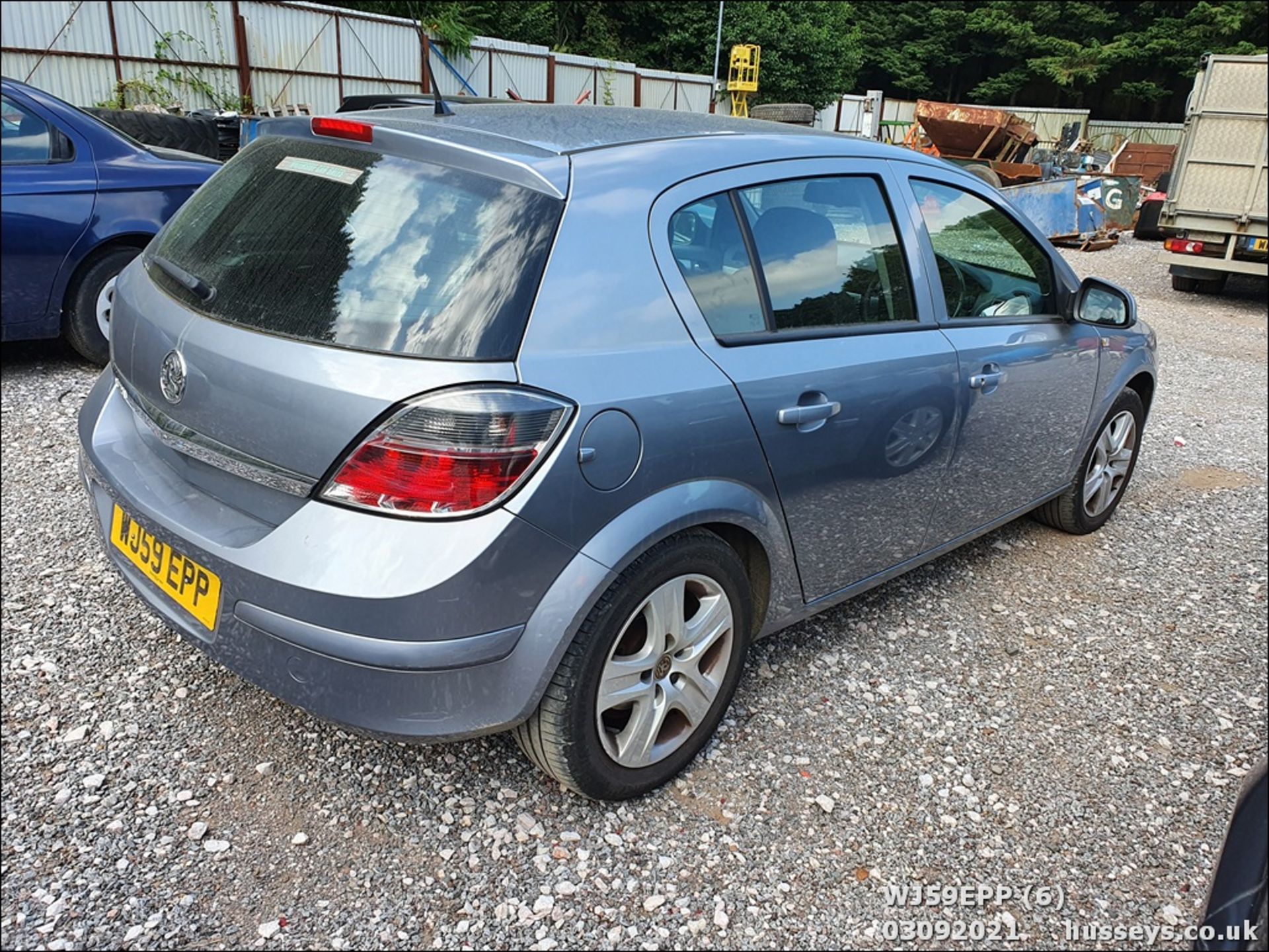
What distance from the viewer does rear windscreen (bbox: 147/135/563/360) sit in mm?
2109

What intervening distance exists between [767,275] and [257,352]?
4.35 ft

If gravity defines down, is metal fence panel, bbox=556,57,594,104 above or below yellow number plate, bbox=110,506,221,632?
above

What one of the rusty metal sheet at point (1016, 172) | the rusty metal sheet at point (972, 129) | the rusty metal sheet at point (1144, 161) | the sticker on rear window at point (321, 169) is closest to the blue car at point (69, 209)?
the sticker on rear window at point (321, 169)

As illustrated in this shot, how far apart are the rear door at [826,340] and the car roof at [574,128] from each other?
0.16 metres

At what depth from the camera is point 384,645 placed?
2.05m

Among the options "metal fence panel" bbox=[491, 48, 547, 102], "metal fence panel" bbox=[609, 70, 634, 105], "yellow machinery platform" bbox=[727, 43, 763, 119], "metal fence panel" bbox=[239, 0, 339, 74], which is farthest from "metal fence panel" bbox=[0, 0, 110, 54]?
"yellow machinery platform" bbox=[727, 43, 763, 119]

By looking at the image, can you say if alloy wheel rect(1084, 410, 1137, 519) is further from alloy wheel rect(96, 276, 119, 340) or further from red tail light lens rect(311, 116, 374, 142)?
alloy wheel rect(96, 276, 119, 340)

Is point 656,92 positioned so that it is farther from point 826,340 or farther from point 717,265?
point 717,265

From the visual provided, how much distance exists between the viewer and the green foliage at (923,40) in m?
34.5

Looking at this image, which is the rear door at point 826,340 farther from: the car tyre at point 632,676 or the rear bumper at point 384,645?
the rear bumper at point 384,645

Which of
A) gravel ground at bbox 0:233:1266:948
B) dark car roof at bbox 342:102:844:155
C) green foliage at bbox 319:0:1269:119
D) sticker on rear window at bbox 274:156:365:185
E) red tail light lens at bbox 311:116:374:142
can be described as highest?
green foliage at bbox 319:0:1269:119

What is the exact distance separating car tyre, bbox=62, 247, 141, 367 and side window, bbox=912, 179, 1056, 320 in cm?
441

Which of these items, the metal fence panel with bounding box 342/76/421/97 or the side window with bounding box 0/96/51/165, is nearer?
the side window with bounding box 0/96/51/165

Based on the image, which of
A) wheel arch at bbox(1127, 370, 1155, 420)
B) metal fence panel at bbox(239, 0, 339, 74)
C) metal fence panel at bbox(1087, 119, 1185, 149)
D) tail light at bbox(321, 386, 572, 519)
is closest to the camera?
tail light at bbox(321, 386, 572, 519)
